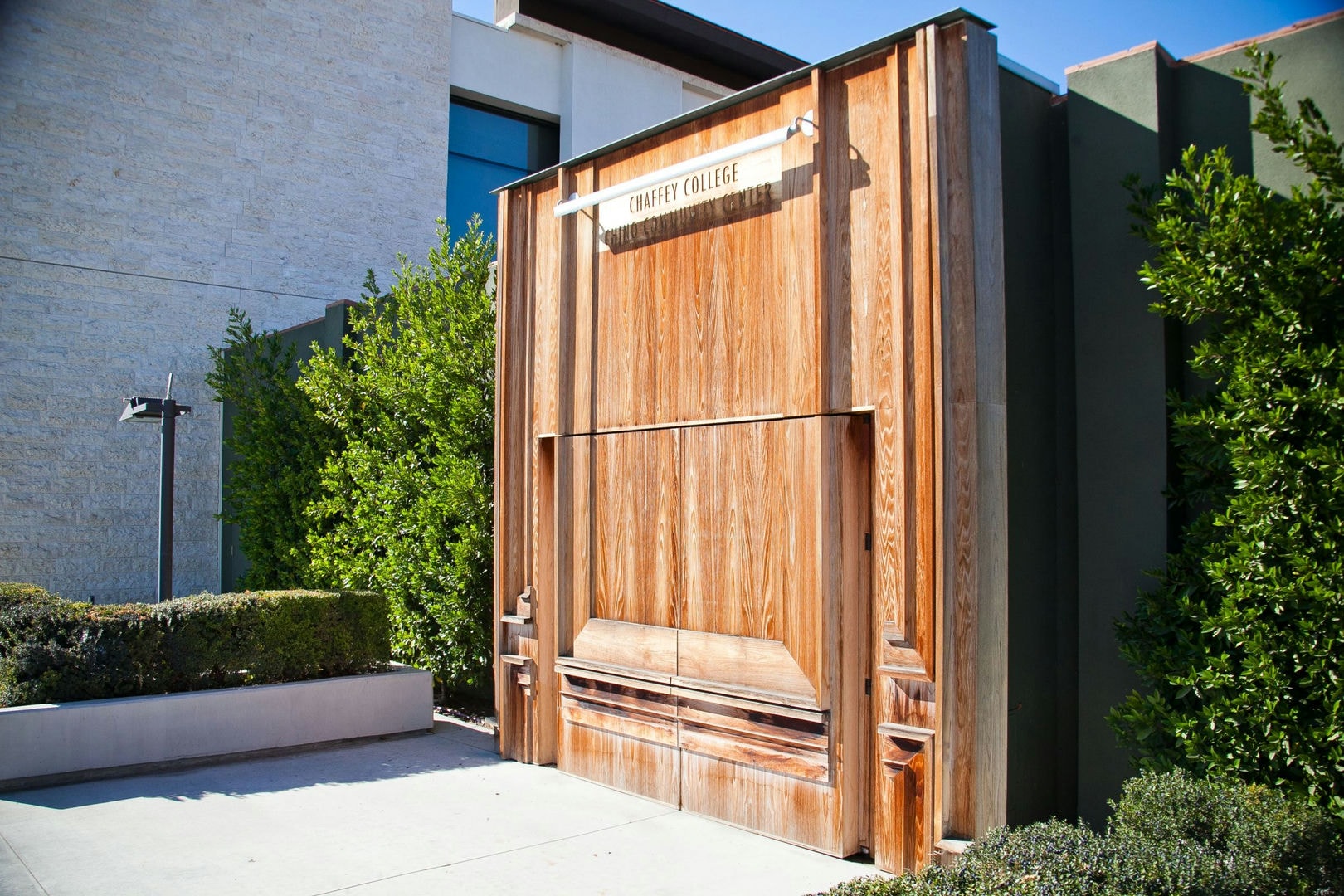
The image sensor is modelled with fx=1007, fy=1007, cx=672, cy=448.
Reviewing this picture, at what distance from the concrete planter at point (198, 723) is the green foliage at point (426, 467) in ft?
2.25

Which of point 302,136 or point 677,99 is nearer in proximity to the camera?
point 302,136

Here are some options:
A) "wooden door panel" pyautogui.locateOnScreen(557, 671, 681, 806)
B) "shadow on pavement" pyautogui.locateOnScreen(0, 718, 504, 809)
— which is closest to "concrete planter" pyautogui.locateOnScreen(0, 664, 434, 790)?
"shadow on pavement" pyautogui.locateOnScreen(0, 718, 504, 809)

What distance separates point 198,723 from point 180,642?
0.65 meters

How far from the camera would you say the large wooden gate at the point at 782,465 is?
5414 millimetres

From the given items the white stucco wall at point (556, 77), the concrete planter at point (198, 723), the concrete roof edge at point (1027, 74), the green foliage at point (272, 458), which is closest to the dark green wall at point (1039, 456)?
the concrete roof edge at point (1027, 74)

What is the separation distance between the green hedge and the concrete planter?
0.17 meters

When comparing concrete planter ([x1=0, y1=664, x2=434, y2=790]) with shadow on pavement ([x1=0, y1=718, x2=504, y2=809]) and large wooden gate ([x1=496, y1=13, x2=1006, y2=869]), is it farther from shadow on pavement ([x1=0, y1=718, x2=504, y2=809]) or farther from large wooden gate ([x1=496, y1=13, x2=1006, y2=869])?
large wooden gate ([x1=496, y1=13, x2=1006, y2=869])

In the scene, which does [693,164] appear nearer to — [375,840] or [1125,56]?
[1125,56]

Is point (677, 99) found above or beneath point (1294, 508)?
above

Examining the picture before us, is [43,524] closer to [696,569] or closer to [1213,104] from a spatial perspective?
[696,569]

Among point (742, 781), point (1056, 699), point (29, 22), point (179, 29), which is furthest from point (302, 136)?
point (1056, 699)

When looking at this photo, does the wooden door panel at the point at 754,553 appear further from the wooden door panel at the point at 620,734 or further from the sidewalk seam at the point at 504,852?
the sidewalk seam at the point at 504,852

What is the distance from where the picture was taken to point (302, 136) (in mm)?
15922

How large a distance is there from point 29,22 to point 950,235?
14147 millimetres
